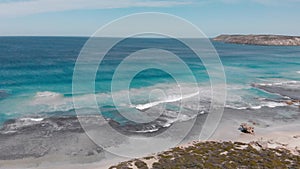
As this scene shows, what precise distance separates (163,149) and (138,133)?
16.9ft

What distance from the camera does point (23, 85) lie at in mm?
52156

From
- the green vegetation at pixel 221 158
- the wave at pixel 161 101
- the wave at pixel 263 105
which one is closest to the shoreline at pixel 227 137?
the wave at pixel 263 105

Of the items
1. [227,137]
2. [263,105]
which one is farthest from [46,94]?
[263,105]

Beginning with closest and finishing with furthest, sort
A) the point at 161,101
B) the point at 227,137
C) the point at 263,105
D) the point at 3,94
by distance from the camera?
the point at 227,137 < the point at 263,105 < the point at 161,101 < the point at 3,94

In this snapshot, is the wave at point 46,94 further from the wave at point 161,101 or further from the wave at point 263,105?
the wave at point 263,105

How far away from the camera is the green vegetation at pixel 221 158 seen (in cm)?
2245

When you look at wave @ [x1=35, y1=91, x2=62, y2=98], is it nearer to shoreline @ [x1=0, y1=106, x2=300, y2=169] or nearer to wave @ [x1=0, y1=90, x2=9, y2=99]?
wave @ [x1=0, y1=90, x2=9, y2=99]

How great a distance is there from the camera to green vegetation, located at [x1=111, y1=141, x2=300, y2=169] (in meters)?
22.5

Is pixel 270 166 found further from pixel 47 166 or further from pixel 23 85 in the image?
pixel 23 85

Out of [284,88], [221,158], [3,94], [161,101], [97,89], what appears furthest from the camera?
[284,88]

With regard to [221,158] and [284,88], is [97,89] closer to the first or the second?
[221,158]

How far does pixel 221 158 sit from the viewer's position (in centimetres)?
2388

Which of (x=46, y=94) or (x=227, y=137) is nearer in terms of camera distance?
(x=227, y=137)

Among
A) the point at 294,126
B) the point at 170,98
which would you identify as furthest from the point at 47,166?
the point at 294,126
